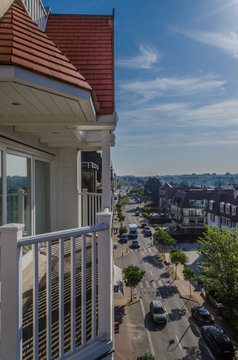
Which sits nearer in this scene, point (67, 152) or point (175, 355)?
point (67, 152)

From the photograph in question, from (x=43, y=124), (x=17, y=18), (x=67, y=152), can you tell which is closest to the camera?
(x=17, y=18)

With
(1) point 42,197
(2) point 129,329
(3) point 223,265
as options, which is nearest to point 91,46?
(1) point 42,197

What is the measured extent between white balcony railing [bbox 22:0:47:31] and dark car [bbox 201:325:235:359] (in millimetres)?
14206

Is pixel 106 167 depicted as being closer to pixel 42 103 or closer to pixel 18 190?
pixel 42 103

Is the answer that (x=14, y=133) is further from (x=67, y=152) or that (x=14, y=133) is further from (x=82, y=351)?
(x=82, y=351)

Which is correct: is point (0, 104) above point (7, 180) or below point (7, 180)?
above

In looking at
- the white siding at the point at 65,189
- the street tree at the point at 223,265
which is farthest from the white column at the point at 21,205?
the street tree at the point at 223,265

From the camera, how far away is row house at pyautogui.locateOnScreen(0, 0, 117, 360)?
1.84m

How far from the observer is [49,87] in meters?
2.31

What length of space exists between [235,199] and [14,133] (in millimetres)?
24729

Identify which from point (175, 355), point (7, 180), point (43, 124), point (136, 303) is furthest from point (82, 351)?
point (136, 303)

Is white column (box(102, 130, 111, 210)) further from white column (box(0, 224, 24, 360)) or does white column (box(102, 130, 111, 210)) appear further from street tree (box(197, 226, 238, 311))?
street tree (box(197, 226, 238, 311))

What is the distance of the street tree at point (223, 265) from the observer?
12625 mm

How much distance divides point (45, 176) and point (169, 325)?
11.8 metres
